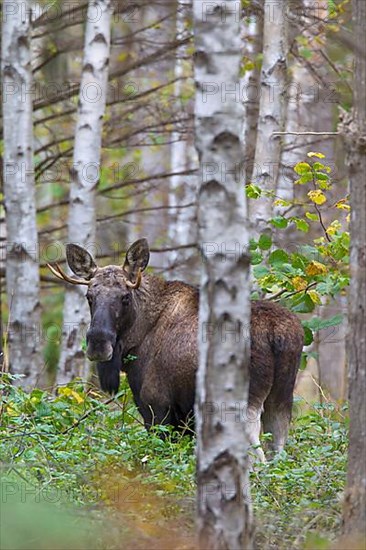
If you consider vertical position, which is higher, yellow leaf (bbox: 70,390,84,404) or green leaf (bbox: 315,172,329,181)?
green leaf (bbox: 315,172,329,181)

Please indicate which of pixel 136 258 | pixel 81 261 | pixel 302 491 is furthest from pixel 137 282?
pixel 302 491

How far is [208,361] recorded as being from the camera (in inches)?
206

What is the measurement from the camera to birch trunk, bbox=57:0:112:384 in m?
12.1

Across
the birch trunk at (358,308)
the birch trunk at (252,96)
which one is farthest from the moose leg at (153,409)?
the birch trunk at (252,96)

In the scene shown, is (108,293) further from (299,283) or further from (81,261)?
(299,283)

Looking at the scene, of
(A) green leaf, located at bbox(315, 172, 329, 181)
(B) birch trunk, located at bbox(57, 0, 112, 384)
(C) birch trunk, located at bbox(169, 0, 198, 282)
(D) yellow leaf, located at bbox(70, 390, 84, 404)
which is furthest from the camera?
(C) birch trunk, located at bbox(169, 0, 198, 282)

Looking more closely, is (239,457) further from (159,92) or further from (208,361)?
(159,92)

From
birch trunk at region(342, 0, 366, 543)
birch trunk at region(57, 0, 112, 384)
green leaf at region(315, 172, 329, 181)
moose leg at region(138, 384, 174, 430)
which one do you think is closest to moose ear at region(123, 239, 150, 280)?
moose leg at region(138, 384, 174, 430)

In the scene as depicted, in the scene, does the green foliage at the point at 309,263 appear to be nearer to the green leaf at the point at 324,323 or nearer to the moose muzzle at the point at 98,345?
the green leaf at the point at 324,323

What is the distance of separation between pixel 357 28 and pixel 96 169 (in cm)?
662

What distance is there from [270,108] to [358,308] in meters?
5.27

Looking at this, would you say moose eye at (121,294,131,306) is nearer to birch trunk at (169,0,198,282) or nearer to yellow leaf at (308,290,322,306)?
yellow leaf at (308,290,322,306)

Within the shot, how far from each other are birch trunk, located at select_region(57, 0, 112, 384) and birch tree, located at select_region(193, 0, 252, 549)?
7028 mm

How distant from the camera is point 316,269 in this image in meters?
8.77
